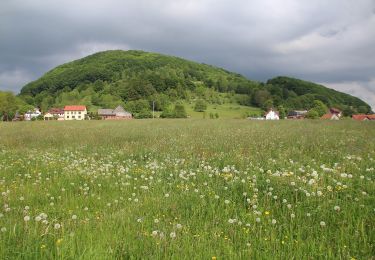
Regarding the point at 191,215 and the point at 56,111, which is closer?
the point at 191,215

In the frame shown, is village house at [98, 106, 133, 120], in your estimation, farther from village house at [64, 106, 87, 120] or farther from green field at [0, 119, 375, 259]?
green field at [0, 119, 375, 259]

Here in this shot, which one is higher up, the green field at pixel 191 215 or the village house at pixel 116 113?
the village house at pixel 116 113

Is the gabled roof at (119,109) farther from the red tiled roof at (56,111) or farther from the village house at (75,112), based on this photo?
the red tiled roof at (56,111)

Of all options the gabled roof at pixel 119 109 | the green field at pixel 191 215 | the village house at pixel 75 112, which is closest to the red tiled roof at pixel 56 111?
the village house at pixel 75 112

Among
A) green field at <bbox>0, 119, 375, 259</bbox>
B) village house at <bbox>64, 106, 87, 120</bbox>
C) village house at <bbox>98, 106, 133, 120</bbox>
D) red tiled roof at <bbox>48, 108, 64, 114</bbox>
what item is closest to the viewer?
green field at <bbox>0, 119, 375, 259</bbox>

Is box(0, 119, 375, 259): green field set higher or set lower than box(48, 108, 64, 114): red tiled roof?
lower

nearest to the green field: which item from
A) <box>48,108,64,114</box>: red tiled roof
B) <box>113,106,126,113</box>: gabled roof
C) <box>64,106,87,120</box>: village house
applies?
<box>113,106,126,113</box>: gabled roof

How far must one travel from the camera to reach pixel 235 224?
5086 millimetres

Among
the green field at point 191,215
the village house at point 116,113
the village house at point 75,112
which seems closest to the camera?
the green field at point 191,215

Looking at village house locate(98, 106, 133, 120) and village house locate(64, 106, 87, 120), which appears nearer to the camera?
village house locate(98, 106, 133, 120)

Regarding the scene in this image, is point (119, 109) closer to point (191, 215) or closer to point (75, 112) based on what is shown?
point (75, 112)

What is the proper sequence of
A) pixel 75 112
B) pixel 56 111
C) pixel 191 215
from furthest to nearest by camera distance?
pixel 56 111
pixel 75 112
pixel 191 215

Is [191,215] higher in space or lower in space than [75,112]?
lower

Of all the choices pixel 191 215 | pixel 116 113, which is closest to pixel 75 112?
pixel 116 113
